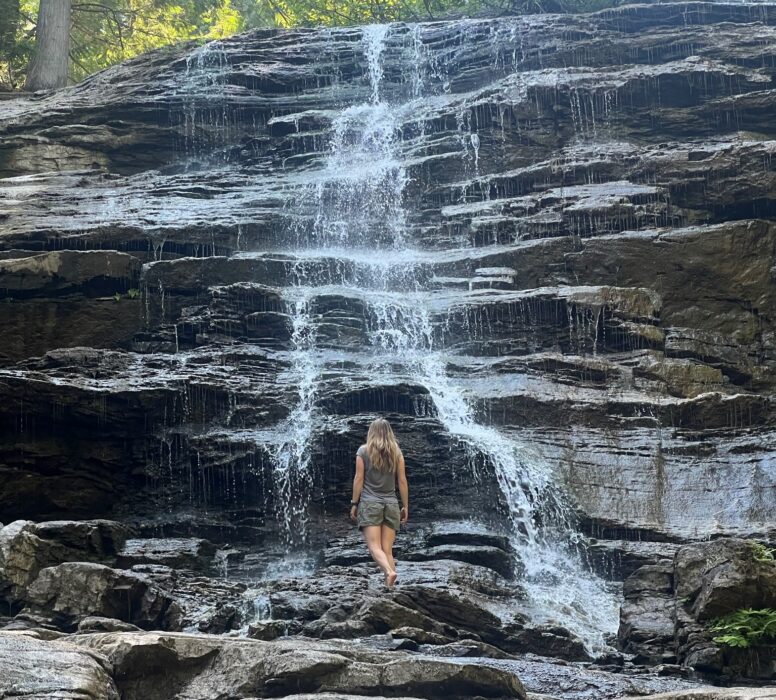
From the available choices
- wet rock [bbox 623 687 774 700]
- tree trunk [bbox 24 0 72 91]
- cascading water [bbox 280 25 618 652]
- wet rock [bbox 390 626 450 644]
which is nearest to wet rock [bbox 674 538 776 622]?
cascading water [bbox 280 25 618 652]

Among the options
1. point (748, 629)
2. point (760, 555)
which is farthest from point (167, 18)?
point (748, 629)

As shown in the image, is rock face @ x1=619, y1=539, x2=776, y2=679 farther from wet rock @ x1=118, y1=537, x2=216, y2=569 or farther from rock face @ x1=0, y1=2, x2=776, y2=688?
wet rock @ x1=118, y1=537, x2=216, y2=569

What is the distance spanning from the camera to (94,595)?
34.4 ft

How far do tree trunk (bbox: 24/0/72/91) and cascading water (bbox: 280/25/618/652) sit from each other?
7.94m

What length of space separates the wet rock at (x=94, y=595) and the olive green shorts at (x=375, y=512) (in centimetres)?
→ 209

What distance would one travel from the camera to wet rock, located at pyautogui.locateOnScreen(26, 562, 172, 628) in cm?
1045

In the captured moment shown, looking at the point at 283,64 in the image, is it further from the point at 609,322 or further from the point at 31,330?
the point at 609,322

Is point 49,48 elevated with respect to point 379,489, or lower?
elevated

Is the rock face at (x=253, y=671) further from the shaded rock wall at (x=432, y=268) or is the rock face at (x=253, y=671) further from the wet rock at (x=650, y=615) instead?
the shaded rock wall at (x=432, y=268)

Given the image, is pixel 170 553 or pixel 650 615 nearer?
pixel 650 615

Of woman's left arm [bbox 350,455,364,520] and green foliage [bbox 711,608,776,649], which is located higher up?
woman's left arm [bbox 350,455,364,520]

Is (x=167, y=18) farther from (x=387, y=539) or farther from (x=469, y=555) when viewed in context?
(x=387, y=539)

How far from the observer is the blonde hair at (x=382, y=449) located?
10922 mm

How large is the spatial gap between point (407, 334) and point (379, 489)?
6899 mm
